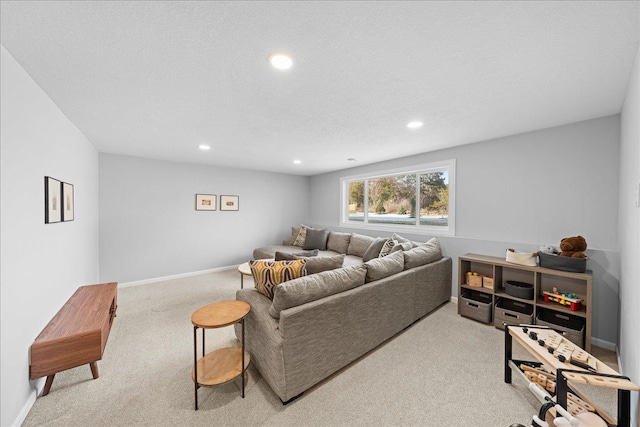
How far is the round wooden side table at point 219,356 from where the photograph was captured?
5.65 feet

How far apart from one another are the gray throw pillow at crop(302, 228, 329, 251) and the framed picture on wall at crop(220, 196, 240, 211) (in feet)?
5.70

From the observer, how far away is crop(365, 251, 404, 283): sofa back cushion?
2.44 m

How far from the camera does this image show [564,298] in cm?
252

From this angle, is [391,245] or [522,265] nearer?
[522,265]

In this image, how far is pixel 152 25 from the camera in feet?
4.09

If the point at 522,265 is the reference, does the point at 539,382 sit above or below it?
below

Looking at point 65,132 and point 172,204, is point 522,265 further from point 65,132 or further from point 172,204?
point 172,204

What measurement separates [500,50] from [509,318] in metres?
2.76

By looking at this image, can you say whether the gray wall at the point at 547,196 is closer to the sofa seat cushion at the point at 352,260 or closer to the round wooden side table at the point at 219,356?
the sofa seat cushion at the point at 352,260

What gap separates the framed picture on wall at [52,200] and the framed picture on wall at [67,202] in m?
0.09

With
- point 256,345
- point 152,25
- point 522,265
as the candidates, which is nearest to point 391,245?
point 522,265

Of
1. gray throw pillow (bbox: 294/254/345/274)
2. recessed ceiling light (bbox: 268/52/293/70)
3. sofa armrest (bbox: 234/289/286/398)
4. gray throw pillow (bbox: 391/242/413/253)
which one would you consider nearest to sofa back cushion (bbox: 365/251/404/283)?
gray throw pillow (bbox: 294/254/345/274)

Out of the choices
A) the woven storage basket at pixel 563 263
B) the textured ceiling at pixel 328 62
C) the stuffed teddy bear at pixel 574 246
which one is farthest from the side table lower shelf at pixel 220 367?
the stuffed teddy bear at pixel 574 246

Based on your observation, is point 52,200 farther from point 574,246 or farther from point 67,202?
point 574,246
